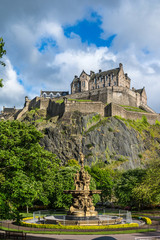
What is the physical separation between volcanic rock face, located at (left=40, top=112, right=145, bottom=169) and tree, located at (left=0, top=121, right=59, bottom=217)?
4384cm

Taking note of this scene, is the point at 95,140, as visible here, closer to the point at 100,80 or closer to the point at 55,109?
the point at 55,109

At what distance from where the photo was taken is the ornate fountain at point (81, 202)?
93.6 feet

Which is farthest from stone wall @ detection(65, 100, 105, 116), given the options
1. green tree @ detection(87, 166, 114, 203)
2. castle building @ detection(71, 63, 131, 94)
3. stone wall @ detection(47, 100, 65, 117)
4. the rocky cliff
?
green tree @ detection(87, 166, 114, 203)

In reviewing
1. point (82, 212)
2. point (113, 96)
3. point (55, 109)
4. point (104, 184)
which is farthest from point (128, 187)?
point (55, 109)

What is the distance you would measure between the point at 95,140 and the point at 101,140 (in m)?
1.88

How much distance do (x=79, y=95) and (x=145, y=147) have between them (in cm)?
3579

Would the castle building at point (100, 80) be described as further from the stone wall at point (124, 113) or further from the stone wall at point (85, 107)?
the stone wall at point (85, 107)

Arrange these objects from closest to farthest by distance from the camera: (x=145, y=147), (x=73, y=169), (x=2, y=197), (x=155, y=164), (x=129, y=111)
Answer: (x=2, y=197) < (x=155, y=164) < (x=73, y=169) < (x=145, y=147) < (x=129, y=111)

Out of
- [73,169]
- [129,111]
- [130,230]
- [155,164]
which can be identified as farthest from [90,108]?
[130,230]

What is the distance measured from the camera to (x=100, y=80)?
109750 millimetres

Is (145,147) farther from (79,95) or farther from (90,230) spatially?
(90,230)

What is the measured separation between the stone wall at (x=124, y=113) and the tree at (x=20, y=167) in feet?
192

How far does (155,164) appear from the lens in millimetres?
30328

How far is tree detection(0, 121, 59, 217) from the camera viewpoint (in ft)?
61.3
